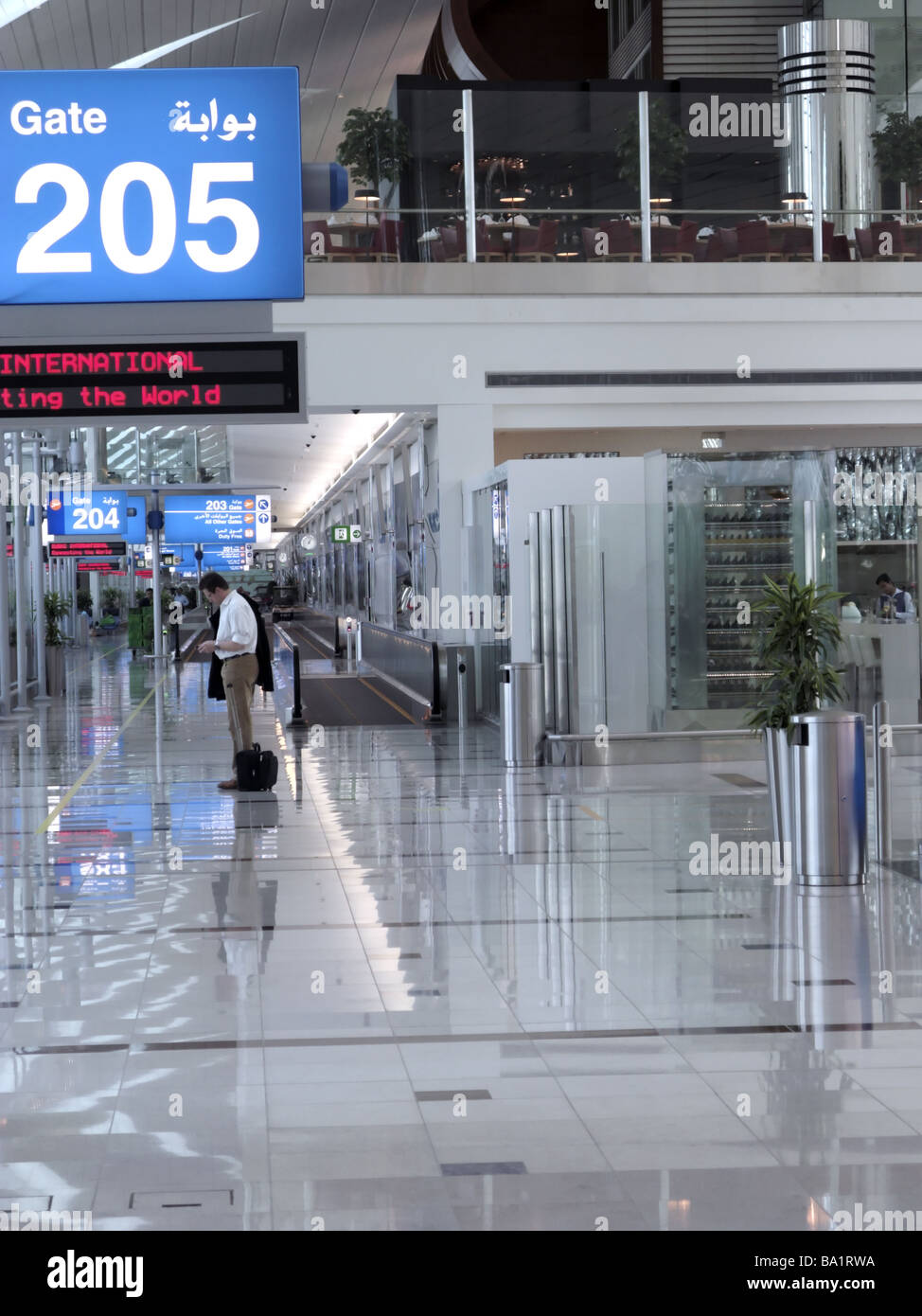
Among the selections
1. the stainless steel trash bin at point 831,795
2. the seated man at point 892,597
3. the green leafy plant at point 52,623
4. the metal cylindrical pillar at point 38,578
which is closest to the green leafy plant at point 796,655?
the stainless steel trash bin at point 831,795

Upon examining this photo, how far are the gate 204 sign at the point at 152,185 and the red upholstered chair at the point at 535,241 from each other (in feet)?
33.5

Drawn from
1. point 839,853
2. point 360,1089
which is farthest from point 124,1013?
point 839,853

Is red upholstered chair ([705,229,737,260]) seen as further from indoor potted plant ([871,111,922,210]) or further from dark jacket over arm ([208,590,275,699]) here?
dark jacket over arm ([208,590,275,699])

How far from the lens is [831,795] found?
7.66 metres

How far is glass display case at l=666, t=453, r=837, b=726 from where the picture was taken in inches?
541

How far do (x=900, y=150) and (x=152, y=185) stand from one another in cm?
1328

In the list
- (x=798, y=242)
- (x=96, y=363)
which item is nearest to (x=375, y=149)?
(x=798, y=242)

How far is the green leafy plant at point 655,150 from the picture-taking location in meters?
18.1

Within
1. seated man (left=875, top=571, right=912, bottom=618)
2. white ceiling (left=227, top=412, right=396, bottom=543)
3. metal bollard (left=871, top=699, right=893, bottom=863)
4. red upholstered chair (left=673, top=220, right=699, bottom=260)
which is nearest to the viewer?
metal bollard (left=871, top=699, right=893, bottom=863)

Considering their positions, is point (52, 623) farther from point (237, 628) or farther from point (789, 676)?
point (789, 676)

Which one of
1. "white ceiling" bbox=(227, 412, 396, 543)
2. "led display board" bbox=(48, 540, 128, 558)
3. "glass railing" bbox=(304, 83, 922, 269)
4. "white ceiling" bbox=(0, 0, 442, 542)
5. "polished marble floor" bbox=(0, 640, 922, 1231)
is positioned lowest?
"polished marble floor" bbox=(0, 640, 922, 1231)

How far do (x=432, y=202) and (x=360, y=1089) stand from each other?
15.0 meters

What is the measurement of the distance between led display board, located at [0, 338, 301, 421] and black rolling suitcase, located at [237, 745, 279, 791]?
444 cm

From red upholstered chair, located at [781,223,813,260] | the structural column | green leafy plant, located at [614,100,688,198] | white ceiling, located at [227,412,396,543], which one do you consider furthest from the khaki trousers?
red upholstered chair, located at [781,223,813,260]
